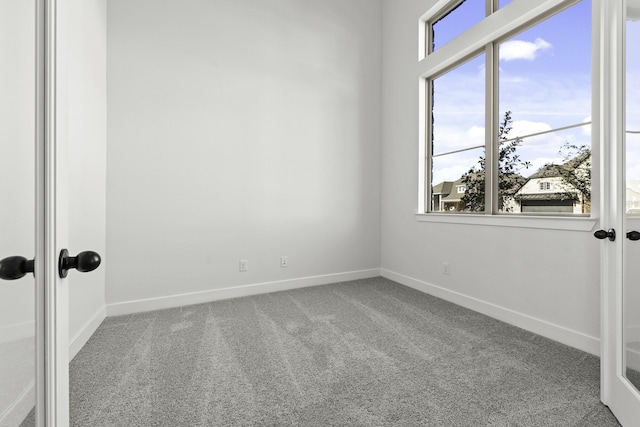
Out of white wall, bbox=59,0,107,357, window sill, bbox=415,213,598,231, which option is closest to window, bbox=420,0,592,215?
window sill, bbox=415,213,598,231

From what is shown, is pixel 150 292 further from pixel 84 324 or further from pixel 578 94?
pixel 578 94

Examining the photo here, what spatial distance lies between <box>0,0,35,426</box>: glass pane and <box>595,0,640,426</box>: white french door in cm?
193

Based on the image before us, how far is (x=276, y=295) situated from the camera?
3.20 metres

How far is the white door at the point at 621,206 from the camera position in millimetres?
1273

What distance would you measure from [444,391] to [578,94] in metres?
2.19

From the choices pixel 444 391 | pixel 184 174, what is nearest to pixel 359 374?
pixel 444 391

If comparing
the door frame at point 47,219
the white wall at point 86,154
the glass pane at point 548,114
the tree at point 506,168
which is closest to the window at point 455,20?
the glass pane at point 548,114

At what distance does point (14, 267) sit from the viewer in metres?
0.54

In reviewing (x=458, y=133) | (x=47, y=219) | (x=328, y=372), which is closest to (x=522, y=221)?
(x=458, y=133)

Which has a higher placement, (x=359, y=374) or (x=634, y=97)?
(x=634, y=97)

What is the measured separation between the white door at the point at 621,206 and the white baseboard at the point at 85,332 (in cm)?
280

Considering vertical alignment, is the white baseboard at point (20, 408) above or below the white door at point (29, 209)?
below

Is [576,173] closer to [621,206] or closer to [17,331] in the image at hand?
[621,206]

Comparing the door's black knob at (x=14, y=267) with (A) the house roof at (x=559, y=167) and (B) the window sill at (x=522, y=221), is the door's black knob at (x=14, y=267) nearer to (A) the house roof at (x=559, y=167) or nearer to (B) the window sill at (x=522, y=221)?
(B) the window sill at (x=522, y=221)
